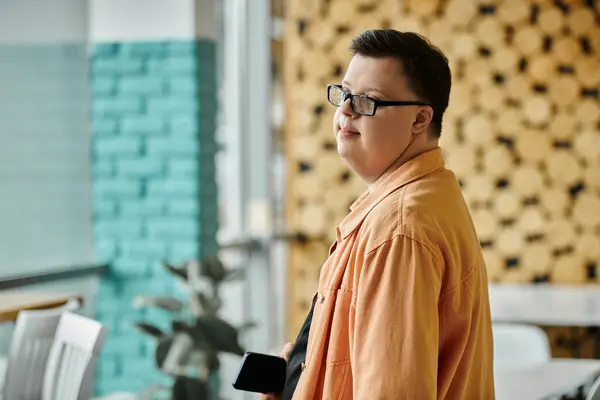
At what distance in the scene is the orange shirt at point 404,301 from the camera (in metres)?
1.26

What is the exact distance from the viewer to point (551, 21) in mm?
5000

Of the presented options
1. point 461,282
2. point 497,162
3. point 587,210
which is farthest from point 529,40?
point 461,282

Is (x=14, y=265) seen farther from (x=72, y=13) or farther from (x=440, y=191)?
(x=440, y=191)

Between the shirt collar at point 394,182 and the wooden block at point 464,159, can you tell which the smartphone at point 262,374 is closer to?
the shirt collar at point 394,182

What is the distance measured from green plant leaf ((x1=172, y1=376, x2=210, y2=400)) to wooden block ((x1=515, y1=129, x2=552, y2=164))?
8.04ft

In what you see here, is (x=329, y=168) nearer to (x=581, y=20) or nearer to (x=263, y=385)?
(x=581, y=20)

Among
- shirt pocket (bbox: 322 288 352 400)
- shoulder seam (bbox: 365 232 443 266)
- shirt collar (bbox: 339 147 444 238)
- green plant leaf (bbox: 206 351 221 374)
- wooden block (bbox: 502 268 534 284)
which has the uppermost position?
shirt collar (bbox: 339 147 444 238)

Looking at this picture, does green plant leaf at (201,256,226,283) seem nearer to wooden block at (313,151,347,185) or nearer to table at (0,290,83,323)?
table at (0,290,83,323)

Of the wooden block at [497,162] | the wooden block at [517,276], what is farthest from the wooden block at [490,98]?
the wooden block at [517,276]

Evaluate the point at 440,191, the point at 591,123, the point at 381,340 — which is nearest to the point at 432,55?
the point at 440,191

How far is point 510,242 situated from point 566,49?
3.63ft

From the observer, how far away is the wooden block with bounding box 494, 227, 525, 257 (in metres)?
5.10

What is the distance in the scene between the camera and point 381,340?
127 centimetres

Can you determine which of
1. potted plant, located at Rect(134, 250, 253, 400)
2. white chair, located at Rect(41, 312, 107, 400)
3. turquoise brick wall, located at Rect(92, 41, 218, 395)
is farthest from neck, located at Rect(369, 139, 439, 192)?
turquoise brick wall, located at Rect(92, 41, 218, 395)
